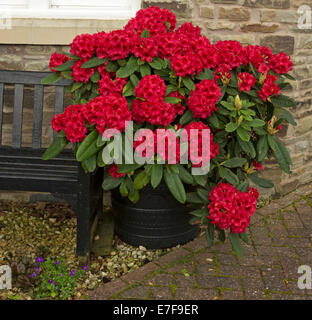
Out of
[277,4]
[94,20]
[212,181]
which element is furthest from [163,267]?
[277,4]

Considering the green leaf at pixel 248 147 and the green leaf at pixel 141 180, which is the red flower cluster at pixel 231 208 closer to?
the green leaf at pixel 248 147

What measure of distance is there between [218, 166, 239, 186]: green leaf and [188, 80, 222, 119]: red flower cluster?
406 millimetres

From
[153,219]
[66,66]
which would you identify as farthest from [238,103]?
[66,66]

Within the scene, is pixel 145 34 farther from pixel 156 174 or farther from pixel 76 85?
pixel 156 174

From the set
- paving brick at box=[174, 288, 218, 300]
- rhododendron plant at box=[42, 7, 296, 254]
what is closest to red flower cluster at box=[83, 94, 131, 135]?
rhododendron plant at box=[42, 7, 296, 254]

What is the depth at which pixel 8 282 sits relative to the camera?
9.76ft

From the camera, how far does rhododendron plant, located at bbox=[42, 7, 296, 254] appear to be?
2.80 meters

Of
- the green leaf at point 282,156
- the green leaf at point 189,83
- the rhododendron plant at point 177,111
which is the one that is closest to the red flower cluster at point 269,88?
the rhododendron plant at point 177,111

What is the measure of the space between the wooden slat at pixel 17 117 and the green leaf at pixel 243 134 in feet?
5.46

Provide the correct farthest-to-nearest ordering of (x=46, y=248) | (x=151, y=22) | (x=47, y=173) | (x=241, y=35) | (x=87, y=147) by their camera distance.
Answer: (x=241, y=35) < (x=46, y=248) < (x=47, y=173) < (x=151, y=22) < (x=87, y=147)

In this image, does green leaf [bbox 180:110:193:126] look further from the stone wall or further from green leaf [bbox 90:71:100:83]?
the stone wall

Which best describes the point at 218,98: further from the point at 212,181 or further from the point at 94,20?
the point at 94,20

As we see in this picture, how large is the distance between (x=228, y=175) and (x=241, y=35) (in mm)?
1430

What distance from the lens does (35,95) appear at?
3621 millimetres
